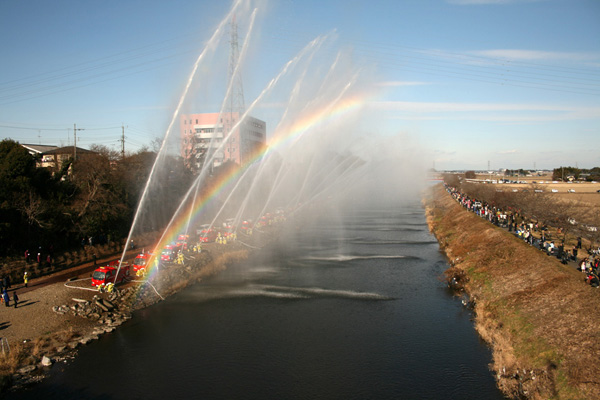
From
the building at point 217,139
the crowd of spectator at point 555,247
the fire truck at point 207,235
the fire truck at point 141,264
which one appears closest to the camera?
the crowd of spectator at point 555,247

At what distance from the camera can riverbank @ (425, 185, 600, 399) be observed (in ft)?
44.2

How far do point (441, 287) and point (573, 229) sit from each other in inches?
438

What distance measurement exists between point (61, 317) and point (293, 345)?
1240 centimetres

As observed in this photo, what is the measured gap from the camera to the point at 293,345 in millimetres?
17609

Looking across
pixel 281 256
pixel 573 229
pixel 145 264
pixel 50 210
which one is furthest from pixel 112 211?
pixel 573 229

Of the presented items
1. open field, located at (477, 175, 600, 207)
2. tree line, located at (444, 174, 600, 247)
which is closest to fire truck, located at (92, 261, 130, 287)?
tree line, located at (444, 174, 600, 247)

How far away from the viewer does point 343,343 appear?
17.8 metres

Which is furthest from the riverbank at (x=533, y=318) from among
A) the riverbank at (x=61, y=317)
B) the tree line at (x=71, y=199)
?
the tree line at (x=71, y=199)

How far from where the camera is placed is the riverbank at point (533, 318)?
13484mm

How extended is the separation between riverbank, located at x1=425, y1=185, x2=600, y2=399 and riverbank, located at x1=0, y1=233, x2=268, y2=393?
59.8 ft

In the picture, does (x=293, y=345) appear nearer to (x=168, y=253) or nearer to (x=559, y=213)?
(x=168, y=253)

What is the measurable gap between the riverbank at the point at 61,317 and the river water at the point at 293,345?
0.74 meters

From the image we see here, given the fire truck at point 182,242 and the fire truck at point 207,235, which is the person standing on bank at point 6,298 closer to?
the fire truck at point 182,242

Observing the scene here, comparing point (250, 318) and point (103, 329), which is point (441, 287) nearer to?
point (250, 318)
